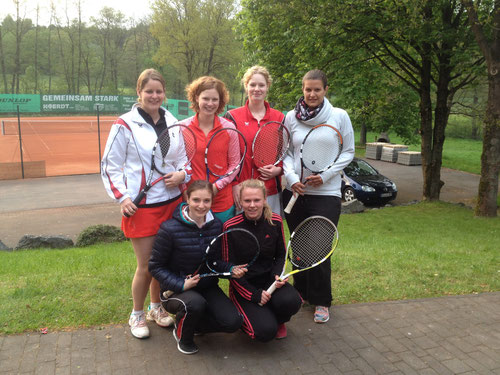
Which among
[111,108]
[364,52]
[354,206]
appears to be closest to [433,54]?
[364,52]

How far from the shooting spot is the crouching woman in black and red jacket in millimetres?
3920

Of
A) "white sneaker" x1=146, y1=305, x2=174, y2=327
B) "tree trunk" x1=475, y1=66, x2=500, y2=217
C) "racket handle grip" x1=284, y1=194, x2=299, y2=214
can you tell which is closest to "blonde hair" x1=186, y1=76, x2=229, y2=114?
"racket handle grip" x1=284, y1=194, x2=299, y2=214

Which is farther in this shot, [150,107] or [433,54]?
[433,54]

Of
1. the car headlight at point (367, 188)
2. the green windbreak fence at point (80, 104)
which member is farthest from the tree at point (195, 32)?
the car headlight at point (367, 188)

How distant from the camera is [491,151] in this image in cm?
1202

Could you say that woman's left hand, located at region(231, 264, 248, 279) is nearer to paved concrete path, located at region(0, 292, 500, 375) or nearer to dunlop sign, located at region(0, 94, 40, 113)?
paved concrete path, located at region(0, 292, 500, 375)

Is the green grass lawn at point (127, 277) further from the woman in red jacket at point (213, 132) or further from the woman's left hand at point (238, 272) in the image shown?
the woman in red jacket at point (213, 132)

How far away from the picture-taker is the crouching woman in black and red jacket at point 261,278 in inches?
154

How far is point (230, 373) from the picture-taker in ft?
11.7

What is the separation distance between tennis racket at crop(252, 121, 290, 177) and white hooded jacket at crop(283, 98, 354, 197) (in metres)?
0.08

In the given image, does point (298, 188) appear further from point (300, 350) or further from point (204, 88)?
point (300, 350)

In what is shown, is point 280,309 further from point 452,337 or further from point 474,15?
point 474,15

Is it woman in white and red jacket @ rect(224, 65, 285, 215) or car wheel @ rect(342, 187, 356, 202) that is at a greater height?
woman in white and red jacket @ rect(224, 65, 285, 215)

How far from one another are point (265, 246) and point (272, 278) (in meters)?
0.34
